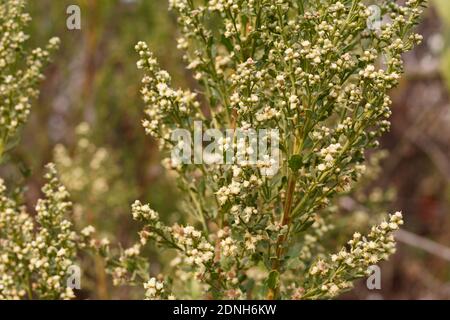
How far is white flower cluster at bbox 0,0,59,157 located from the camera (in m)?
2.79

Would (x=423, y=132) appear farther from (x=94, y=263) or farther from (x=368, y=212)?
(x=94, y=263)

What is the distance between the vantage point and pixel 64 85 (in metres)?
6.75

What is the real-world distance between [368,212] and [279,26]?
7.31 ft

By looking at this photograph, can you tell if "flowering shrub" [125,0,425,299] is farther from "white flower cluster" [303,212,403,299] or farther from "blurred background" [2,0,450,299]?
"blurred background" [2,0,450,299]

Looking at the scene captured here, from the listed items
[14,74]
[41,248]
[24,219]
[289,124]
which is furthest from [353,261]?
[14,74]

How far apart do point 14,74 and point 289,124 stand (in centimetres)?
137

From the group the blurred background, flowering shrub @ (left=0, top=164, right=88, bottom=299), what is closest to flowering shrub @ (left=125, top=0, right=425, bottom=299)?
flowering shrub @ (left=0, top=164, right=88, bottom=299)

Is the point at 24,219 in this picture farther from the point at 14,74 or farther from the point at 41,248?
the point at 14,74

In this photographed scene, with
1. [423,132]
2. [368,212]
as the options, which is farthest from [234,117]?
[423,132]

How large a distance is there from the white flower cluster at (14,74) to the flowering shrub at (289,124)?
670 millimetres

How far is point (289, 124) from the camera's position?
2314 mm

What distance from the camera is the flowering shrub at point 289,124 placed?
2.22 metres

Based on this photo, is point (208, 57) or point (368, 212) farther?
point (368, 212)

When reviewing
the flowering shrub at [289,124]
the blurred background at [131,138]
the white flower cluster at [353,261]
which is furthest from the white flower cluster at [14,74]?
the blurred background at [131,138]
